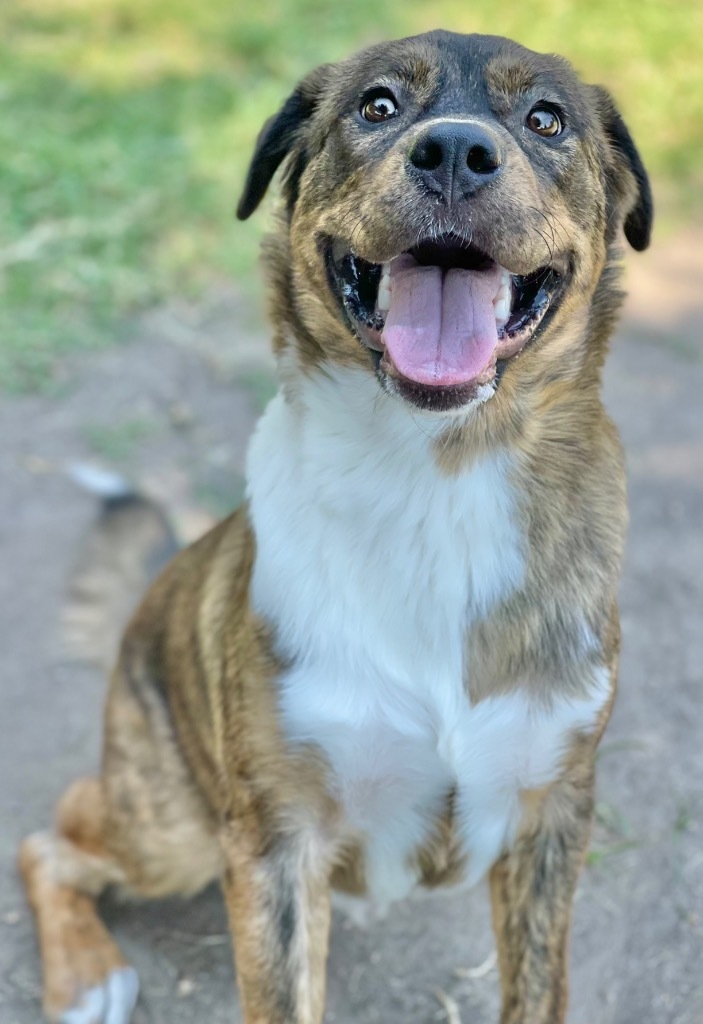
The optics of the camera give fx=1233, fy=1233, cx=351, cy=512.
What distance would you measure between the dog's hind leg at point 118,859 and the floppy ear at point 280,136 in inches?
53.3

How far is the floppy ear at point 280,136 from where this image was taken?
288cm

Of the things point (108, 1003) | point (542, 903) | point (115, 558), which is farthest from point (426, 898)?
point (115, 558)

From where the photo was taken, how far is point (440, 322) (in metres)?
2.42

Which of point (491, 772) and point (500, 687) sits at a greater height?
point (500, 687)

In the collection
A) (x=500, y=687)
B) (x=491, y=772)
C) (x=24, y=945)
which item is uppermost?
(x=500, y=687)

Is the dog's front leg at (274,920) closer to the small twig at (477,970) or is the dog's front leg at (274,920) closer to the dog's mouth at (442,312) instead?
the small twig at (477,970)

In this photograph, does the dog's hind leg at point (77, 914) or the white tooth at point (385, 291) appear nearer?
the white tooth at point (385, 291)

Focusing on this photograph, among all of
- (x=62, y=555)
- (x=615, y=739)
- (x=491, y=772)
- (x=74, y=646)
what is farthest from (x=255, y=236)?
(x=491, y=772)

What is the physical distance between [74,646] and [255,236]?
10.1ft

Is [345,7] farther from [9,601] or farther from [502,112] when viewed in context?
[502,112]

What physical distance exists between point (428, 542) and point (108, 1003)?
1.52 metres

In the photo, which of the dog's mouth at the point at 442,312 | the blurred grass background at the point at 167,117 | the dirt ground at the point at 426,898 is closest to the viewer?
the dog's mouth at the point at 442,312

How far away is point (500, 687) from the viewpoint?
259 cm

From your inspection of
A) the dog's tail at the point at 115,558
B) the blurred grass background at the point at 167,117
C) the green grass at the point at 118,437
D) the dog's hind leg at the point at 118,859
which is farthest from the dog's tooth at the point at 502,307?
the blurred grass background at the point at 167,117
